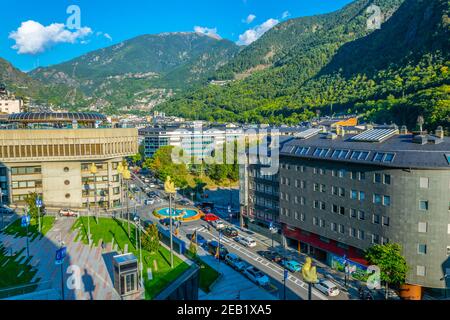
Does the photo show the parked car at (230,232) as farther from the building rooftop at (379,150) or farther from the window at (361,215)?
the window at (361,215)

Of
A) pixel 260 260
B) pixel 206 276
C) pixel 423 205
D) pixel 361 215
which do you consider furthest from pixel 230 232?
pixel 423 205

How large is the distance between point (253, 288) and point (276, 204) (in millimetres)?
19437

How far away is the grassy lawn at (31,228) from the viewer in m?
50.4

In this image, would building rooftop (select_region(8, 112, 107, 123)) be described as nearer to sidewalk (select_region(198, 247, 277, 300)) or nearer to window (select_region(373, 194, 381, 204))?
sidewalk (select_region(198, 247, 277, 300))

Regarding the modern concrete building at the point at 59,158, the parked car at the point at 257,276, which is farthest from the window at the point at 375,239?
the modern concrete building at the point at 59,158

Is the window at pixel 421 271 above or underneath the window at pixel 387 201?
underneath

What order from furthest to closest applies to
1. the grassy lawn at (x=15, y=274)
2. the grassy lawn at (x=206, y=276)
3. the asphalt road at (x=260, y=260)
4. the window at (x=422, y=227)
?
the asphalt road at (x=260, y=260)
the grassy lawn at (x=206, y=276)
the window at (x=422, y=227)
the grassy lawn at (x=15, y=274)

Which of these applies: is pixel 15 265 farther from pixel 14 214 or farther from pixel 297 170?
pixel 297 170

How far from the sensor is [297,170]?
53.6 m

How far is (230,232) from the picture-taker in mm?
61062

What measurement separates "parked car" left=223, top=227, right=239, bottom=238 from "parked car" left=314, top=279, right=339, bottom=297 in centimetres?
2059

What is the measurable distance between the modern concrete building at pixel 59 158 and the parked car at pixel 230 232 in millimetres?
26490

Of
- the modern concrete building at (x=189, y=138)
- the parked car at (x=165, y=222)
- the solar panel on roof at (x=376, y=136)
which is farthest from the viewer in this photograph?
the modern concrete building at (x=189, y=138)

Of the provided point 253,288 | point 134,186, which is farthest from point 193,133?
point 253,288
